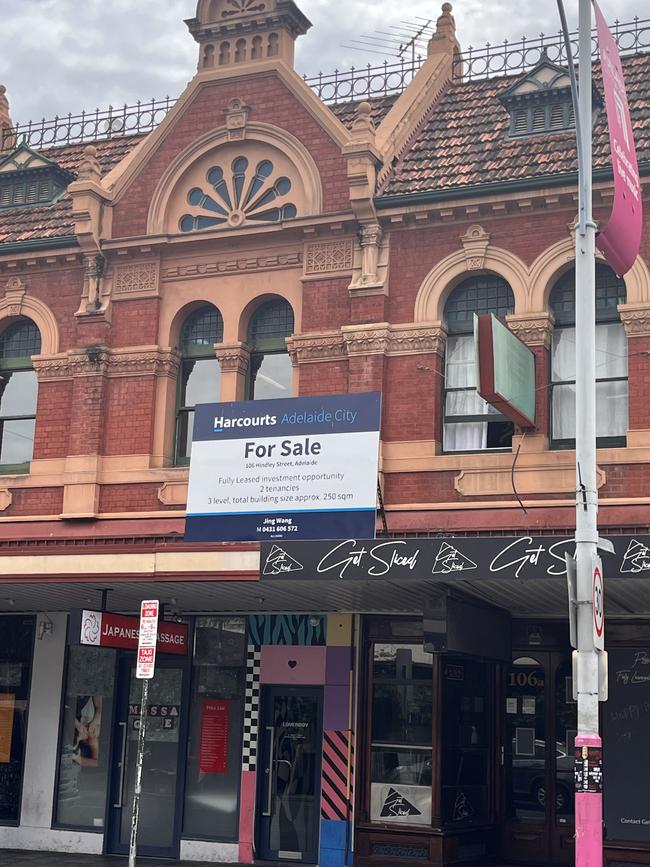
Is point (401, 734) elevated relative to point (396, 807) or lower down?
elevated

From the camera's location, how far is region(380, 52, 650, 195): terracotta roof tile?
57.3ft

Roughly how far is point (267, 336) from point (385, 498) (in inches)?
133

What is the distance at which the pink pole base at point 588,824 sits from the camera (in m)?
10.8

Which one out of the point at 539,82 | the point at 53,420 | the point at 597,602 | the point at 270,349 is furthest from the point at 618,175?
the point at 53,420

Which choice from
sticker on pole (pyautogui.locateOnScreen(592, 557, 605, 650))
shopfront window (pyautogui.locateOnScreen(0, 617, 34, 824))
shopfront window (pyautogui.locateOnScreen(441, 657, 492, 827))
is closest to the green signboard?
shopfront window (pyautogui.locateOnScreen(441, 657, 492, 827))

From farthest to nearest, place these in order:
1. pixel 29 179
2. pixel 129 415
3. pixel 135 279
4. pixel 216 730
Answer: pixel 29 179 < pixel 135 279 < pixel 129 415 < pixel 216 730

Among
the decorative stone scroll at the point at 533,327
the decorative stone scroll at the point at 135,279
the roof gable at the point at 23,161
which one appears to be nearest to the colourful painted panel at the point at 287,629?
the decorative stone scroll at the point at 533,327

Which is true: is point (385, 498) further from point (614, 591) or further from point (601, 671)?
point (601, 671)

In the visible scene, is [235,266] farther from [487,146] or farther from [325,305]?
[487,146]

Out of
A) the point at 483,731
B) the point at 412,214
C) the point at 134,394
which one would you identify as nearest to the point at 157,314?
the point at 134,394

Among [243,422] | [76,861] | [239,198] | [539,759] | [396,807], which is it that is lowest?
[76,861]

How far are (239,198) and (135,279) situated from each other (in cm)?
204

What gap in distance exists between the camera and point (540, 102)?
18.6 m

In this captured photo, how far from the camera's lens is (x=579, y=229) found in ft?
40.0
